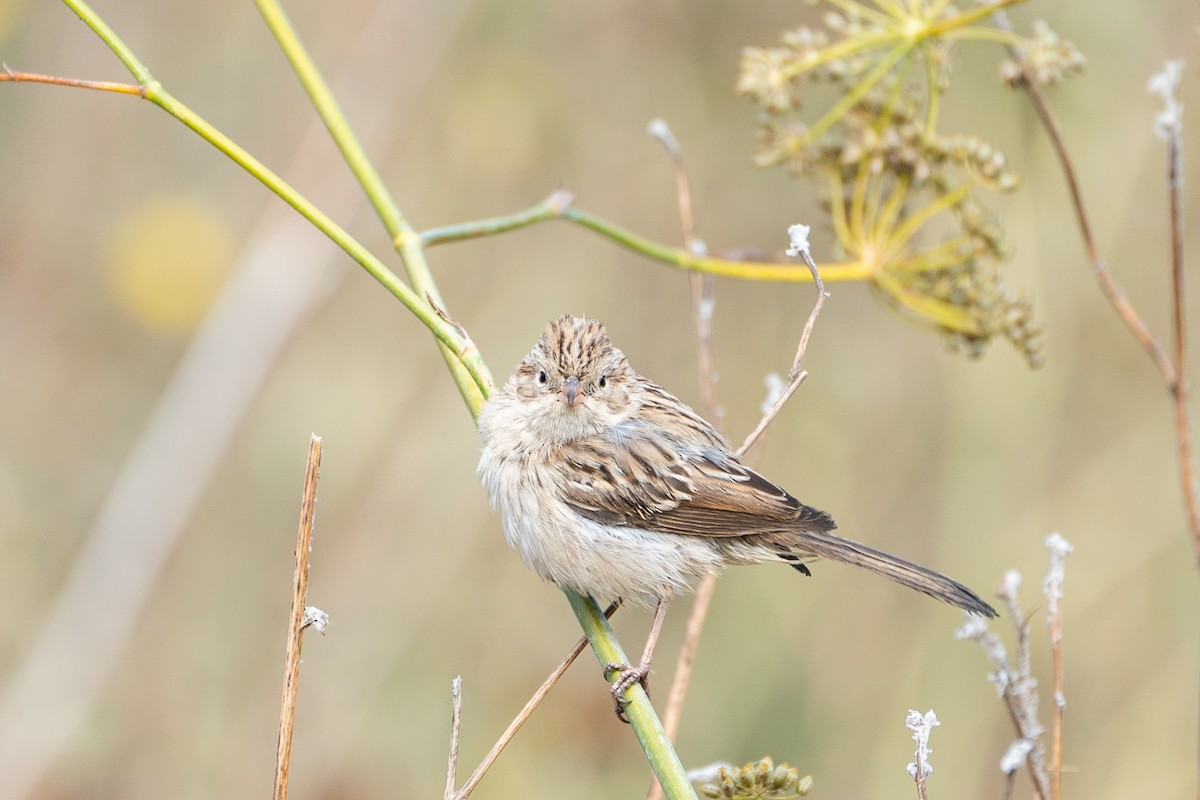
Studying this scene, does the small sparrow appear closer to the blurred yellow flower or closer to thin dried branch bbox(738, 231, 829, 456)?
thin dried branch bbox(738, 231, 829, 456)

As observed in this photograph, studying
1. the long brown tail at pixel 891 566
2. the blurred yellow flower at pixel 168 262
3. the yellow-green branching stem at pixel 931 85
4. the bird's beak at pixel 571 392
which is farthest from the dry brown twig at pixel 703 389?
the blurred yellow flower at pixel 168 262

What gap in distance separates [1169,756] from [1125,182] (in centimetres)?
241

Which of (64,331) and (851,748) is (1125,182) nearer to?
(851,748)

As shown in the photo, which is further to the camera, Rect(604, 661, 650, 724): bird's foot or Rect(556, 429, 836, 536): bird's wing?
Rect(556, 429, 836, 536): bird's wing

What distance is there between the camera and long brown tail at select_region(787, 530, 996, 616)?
3168 mm

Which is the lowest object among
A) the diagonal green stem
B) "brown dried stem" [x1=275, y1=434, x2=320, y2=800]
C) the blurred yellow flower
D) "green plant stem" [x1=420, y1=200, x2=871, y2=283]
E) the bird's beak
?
"brown dried stem" [x1=275, y1=434, x2=320, y2=800]

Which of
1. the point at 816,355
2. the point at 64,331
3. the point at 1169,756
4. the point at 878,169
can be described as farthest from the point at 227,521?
the point at 1169,756

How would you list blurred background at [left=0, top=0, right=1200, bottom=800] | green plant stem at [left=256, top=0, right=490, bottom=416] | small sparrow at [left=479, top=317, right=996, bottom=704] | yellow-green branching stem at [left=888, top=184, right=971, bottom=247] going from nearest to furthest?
green plant stem at [left=256, top=0, right=490, bottom=416] < yellow-green branching stem at [left=888, top=184, right=971, bottom=247] < small sparrow at [left=479, top=317, right=996, bottom=704] < blurred background at [left=0, top=0, right=1200, bottom=800]

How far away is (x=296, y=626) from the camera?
2213 millimetres

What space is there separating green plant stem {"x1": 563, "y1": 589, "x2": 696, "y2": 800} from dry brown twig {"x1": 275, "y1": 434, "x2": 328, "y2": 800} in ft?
2.33

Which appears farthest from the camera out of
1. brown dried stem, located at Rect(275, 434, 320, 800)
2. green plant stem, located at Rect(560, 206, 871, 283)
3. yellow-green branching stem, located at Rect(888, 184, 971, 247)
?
yellow-green branching stem, located at Rect(888, 184, 971, 247)

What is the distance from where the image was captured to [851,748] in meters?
5.35

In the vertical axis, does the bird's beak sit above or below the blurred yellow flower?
below

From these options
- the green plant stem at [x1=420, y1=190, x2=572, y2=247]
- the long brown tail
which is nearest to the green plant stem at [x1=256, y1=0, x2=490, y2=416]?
the green plant stem at [x1=420, y1=190, x2=572, y2=247]
